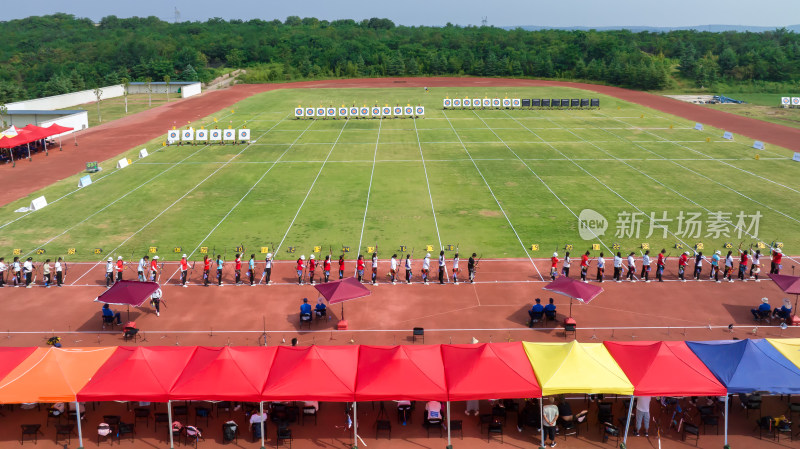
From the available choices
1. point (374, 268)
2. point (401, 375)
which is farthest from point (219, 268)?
point (401, 375)

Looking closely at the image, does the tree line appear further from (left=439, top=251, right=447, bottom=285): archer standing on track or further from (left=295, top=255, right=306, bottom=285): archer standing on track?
(left=439, top=251, right=447, bottom=285): archer standing on track

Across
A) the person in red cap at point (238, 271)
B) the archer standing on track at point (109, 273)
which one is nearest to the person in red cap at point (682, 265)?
the person in red cap at point (238, 271)

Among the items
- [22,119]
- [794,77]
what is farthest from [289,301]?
[794,77]

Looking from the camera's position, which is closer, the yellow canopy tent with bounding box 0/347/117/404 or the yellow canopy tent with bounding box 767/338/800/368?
the yellow canopy tent with bounding box 0/347/117/404

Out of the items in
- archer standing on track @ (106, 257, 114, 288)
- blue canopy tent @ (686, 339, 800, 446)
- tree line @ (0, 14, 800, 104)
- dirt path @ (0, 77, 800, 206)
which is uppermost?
tree line @ (0, 14, 800, 104)

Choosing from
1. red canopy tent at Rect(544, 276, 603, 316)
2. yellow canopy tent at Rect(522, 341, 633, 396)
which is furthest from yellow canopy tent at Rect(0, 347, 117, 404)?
red canopy tent at Rect(544, 276, 603, 316)

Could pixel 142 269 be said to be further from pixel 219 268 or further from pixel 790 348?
pixel 790 348
